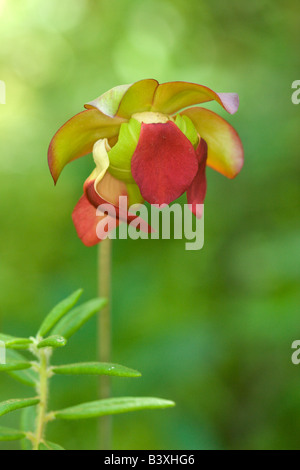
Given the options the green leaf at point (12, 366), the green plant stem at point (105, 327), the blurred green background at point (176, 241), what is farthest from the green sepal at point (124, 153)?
the blurred green background at point (176, 241)

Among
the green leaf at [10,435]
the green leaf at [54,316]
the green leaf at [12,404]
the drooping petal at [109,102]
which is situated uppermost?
the drooping petal at [109,102]

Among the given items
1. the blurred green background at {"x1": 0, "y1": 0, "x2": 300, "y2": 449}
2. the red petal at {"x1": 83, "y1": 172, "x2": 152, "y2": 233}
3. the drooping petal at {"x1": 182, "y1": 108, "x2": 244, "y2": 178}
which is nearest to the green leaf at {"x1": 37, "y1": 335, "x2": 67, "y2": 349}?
the red petal at {"x1": 83, "y1": 172, "x2": 152, "y2": 233}

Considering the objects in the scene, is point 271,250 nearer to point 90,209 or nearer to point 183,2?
point 90,209

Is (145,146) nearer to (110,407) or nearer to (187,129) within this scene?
(187,129)

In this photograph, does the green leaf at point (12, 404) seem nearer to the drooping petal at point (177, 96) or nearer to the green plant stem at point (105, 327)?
the green plant stem at point (105, 327)

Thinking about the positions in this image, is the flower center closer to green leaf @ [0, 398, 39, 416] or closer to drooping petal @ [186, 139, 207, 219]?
drooping petal @ [186, 139, 207, 219]
